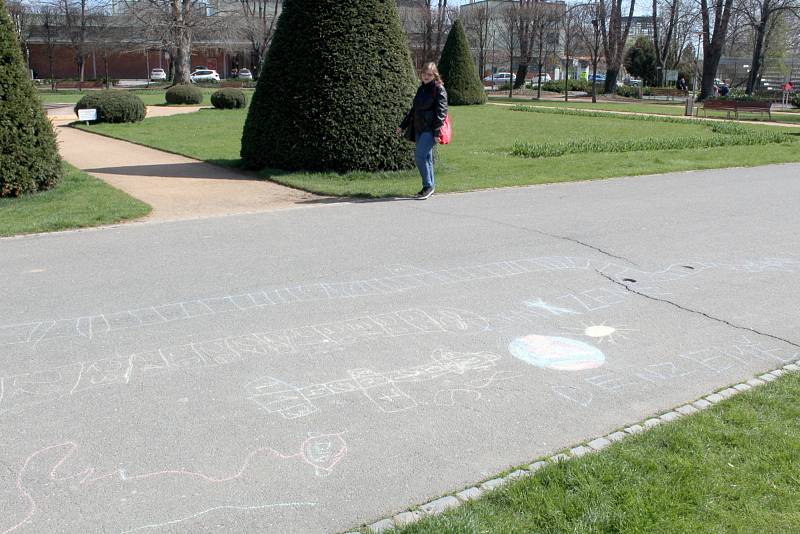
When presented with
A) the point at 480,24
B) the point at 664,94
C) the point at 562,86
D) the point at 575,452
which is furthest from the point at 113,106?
the point at 562,86

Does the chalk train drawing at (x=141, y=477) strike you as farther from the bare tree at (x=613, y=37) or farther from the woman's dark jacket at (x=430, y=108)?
the bare tree at (x=613, y=37)

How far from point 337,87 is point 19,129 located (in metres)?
4.85

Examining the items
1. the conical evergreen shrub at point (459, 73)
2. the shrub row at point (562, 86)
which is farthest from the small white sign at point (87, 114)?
the shrub row at point (562, 86)

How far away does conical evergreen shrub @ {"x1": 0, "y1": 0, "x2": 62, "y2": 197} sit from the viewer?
10438mm

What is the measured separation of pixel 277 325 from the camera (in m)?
5.58

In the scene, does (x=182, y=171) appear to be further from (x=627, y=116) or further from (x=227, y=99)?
(x=627, y=116)

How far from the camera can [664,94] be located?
185 ft

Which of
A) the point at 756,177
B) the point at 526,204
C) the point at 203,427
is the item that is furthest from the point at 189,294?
the point at 756,177

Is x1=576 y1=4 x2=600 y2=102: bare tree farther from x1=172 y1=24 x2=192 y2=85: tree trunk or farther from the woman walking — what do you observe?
the woman walking

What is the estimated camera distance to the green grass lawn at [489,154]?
41.1ft

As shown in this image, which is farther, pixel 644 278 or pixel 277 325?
pixel 644 278

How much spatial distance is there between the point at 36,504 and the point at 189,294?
319cm

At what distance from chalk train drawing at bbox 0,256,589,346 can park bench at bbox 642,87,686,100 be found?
5089cm

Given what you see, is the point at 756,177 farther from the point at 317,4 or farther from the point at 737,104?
the point at 737,104
